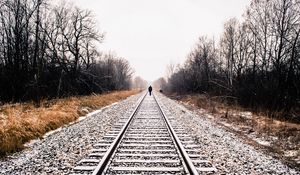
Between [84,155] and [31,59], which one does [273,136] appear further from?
[31,59]

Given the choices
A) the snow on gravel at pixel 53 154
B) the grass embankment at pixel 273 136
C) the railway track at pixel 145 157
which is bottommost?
the grass embankment at pixel 273 136

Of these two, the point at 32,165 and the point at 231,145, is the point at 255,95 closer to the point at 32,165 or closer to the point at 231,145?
the point at 231,145

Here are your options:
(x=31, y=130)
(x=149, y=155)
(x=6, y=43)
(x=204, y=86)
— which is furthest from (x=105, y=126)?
(x=204, y=86)

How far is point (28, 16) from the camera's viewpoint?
2534cm

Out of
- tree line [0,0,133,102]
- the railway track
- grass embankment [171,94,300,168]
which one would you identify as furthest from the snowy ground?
tree line [0,0,133,102]

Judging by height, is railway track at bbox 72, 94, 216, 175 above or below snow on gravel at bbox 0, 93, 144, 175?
above

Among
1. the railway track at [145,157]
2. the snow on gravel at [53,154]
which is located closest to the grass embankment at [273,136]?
the railway track at [145,157]

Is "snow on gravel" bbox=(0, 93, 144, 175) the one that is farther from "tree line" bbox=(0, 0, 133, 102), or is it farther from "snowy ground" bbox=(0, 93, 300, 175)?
"tree line" bbox=(0, 0, 133, 102)

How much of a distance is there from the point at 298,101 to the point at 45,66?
75.5 ft

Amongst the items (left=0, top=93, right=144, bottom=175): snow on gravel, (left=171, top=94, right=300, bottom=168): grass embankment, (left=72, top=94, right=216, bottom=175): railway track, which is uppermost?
(left=72, top=94, right=216, bottom=175): railway track

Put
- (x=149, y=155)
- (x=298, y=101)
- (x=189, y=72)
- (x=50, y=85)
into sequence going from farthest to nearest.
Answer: (x=189, y=72)
(x=50, y=85)
(x=298, y=101)
(x=149, y=155)

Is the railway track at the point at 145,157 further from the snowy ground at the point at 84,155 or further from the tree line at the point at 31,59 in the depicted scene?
the tree line at the point at 31,59

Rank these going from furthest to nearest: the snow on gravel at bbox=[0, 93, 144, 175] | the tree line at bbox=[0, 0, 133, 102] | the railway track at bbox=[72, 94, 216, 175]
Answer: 1. the tree line at bbox=[0, 0, 133, 102]
2. the snow on gravel at bbox=[0, 93, 144, 175]
3. the railway track at bbox=[72, 94, 216, 175]

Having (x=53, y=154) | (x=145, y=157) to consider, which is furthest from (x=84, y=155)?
(x=145, y=157)
